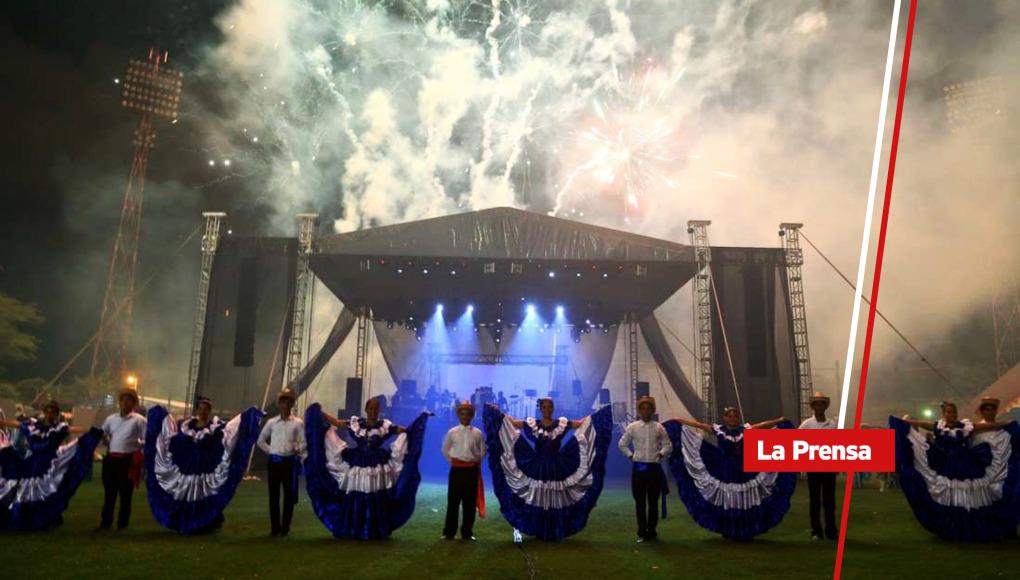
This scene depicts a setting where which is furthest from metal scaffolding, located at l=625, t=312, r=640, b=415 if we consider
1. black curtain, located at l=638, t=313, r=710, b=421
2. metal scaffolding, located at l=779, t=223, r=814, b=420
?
metal scaffolding, located at l=779, t=223, r=814, b=420

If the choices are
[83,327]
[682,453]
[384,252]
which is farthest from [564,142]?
[83,327]

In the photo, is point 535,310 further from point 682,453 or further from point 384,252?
point 682,453

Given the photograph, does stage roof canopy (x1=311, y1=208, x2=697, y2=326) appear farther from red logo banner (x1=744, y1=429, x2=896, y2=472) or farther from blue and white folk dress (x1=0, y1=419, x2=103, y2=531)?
red logo banner (x1=744, y1=429, x2=896, y2=472)

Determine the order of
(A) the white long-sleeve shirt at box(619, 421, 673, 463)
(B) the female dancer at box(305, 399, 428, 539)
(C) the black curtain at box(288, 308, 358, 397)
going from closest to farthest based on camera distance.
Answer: (B) the female dancer at box(305, 399, 428, 539)
(A) the white long-sleeve shirt at box(619, 421, 673, 463)
(C) the black curtain at box(288, 308, 358, 397)

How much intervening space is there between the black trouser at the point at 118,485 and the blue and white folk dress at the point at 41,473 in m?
0.37

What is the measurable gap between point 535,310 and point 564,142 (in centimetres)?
627

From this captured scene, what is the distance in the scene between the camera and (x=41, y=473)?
7230 millimetres

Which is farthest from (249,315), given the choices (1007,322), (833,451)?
(1007,322)

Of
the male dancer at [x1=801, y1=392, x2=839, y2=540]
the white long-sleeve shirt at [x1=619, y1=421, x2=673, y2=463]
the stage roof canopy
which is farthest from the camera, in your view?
the stage roof canopy

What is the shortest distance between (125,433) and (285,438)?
1712mm

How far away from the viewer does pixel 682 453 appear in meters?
7.32

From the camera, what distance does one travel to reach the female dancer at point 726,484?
6934 millimetres

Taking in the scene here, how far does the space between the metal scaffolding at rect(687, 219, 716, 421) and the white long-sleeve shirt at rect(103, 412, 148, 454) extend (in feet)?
35.4

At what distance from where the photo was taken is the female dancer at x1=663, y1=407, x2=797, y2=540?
22.7 ft
